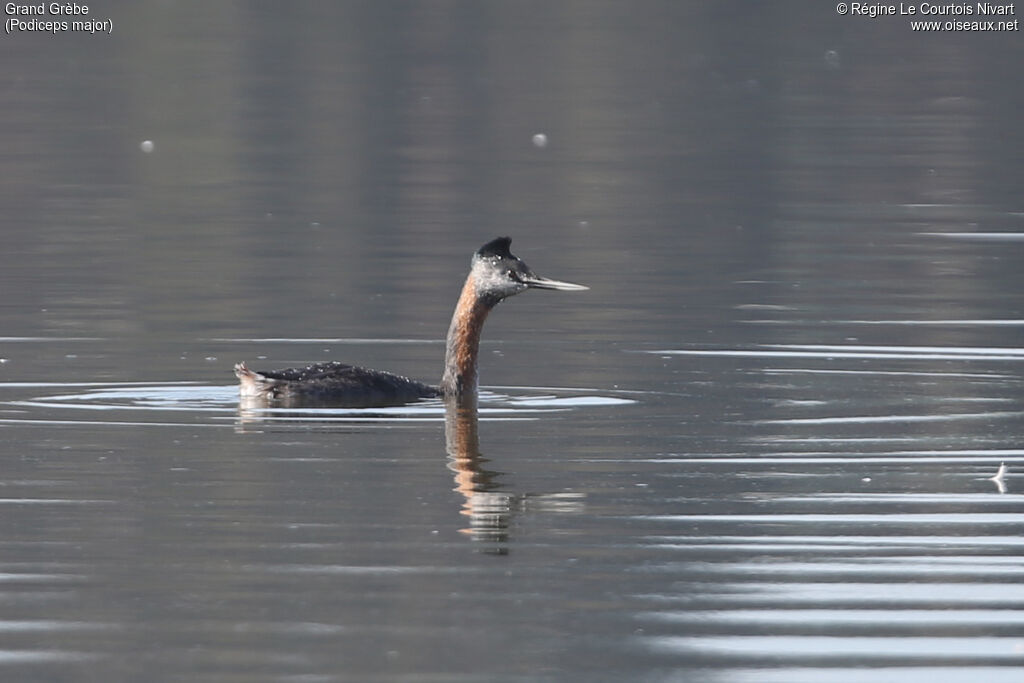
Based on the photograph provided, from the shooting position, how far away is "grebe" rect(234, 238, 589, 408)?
14.8 metres

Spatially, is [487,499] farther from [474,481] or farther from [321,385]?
[321,385]

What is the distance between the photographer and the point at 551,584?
9828 mm

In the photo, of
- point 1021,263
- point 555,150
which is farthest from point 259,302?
point 555,150

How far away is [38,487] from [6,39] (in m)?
61.8

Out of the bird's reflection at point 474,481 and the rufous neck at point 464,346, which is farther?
the rufous neck at point 464,346

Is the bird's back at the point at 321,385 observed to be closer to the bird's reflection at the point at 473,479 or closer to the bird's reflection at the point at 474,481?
the bird's reflection at the point at 473,479

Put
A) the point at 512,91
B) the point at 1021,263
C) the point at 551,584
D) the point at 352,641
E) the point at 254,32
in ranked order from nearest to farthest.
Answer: the point at 352,641
the point at 551,584
the point at 1021,263
the point at 512,91
the point at 254,32

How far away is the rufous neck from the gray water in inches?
8.8

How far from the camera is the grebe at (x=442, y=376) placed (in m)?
14.8

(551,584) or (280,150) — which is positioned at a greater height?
(280,150)

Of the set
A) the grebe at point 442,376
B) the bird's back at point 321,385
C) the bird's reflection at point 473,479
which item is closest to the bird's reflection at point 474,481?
the bird's reflection at point 473,479

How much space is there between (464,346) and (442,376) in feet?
3.28

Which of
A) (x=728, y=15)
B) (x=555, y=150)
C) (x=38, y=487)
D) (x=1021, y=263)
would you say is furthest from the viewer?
(x=728, y=15)

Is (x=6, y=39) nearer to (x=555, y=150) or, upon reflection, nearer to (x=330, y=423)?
(x=555, y=150)
